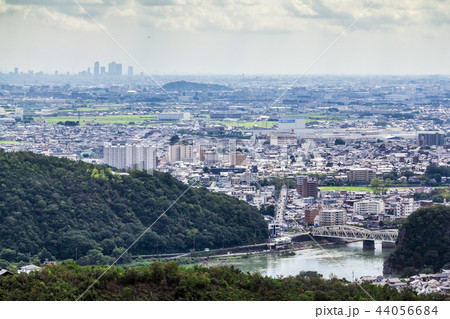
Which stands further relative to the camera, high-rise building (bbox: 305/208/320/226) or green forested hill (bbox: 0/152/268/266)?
high-rise building (bbox: 305/208/320/226)

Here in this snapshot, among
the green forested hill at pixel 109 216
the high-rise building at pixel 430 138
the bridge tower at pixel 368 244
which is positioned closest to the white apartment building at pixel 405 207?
the bridge tower at pixel 368 244

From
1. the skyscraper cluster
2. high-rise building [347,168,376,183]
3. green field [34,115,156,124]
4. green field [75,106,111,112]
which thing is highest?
the skyscraper cluster

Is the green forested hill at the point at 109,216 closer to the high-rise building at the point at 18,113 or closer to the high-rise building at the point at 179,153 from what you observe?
the high-rise building at the point at 179,153

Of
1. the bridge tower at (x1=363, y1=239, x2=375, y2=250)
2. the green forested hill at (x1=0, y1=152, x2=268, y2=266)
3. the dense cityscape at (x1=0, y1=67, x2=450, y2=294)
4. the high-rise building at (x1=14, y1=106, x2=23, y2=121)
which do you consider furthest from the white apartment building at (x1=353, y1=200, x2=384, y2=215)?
the high-rise building at (x1=14, y1=106, x2=23, y2=121)

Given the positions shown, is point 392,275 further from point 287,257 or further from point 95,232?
point 95,232

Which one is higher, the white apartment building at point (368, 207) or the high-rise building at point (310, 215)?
the high-rise building at point (310, 215)

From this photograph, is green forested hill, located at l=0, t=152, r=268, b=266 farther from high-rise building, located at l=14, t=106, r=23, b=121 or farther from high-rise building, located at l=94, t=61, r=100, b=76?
high-rise building, located at l=14, t=106, r=23, b=121

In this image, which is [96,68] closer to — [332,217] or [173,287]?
[173,287]

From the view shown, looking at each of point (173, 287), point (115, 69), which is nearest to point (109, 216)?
point (115, 69)
